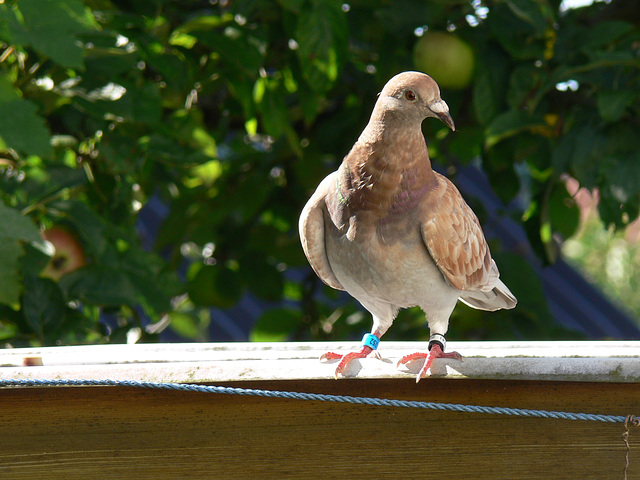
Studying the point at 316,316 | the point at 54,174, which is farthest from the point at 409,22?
the point at 316,316

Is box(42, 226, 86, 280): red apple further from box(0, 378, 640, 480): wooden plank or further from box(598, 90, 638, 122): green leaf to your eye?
box(598, 90, 638, 122): green leaf

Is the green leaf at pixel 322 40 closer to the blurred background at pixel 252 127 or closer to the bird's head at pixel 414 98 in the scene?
the blurred background at pixel 252 127

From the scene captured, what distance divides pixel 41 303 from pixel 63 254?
0.28 m

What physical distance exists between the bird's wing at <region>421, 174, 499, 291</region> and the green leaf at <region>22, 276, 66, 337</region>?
121cm

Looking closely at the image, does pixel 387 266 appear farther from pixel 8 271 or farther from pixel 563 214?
pixel 563 214

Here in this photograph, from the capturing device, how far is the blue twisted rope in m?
1.15

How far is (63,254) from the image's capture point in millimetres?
2547

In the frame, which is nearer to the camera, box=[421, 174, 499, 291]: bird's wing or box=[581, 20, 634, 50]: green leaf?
box=[421, 174, 499, 291]: bird's wing

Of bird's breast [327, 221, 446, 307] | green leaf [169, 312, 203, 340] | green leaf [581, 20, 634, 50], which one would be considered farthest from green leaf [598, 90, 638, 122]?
green leaf [169, 312, 203, 340]

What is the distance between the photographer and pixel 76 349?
1.64 metres

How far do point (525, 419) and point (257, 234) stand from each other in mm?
2127

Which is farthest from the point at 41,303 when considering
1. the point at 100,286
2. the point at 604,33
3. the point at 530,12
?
the point at 604,33

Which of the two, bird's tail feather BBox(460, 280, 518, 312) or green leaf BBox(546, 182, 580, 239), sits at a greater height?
bird's tail feather BBox(460, 280, 518, 312)

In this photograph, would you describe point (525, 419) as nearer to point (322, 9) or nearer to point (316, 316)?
point (322, 9)
